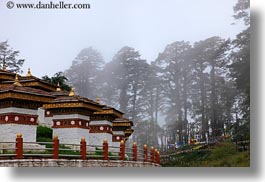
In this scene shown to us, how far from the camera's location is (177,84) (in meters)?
6.12

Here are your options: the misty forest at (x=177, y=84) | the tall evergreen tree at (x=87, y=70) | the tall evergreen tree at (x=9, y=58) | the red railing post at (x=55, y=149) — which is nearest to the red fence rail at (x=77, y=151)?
the red railing post at (x=55, y=149)

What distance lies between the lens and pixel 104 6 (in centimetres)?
605

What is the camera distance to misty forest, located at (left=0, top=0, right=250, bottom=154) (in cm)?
Answer: 592

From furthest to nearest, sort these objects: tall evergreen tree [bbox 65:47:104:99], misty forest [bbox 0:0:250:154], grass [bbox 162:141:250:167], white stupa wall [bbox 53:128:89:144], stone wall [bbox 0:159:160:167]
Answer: white stupa wall [bbox 53:128:89:144], tall evergreen tree [bbox 65:47:104:99], misty forest [bbox 0:0:250:154], grass [bbox 162:141:250:167], stone wall [bbox 0:159:160:167]

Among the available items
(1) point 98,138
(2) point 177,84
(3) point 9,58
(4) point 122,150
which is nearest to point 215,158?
(2) point 177,84

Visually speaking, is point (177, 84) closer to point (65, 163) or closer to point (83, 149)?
point (83, 149)

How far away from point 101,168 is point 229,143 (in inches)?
57.0

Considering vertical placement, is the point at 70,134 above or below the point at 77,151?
above

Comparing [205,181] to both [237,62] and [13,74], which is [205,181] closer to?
[237,62]

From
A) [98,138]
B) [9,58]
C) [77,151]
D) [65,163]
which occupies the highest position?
[9,58]

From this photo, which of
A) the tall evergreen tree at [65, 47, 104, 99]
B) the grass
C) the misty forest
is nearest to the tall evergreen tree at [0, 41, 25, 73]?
the misty forest

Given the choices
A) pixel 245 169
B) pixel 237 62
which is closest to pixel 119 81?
pixel 237 62

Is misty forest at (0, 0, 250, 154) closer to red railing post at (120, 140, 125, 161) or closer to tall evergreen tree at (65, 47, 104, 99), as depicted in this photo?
tall evergreen tree at (65, 47, 104, 99)

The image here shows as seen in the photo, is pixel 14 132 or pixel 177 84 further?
pixel 177 84
